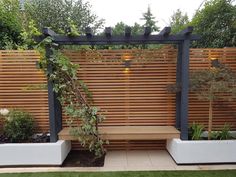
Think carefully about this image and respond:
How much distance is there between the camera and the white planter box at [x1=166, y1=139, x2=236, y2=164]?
185 inches

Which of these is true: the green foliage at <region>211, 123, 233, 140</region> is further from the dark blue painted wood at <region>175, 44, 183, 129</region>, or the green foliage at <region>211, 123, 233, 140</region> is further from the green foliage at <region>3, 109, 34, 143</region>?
the green foliage at <region>3, 109, 34, 143</region>

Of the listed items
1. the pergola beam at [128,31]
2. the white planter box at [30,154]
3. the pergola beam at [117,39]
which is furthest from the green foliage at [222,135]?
the white planter box at [30,154]

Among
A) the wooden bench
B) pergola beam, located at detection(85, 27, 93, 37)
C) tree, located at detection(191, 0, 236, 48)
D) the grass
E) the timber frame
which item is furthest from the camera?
tree, located at detection(191, 0, 236, 48)

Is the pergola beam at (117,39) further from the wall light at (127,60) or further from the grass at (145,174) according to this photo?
the grass at (145,174)

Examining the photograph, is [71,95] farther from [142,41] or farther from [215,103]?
[215,103]

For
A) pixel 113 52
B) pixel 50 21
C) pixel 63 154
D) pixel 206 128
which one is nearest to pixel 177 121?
pixel 206 128

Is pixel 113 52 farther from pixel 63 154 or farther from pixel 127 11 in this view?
pixel 127 11

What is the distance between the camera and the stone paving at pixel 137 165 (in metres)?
4.58

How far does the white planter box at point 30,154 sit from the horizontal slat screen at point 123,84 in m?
0.93

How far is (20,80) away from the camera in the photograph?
5.42 m

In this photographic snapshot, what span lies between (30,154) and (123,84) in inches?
101

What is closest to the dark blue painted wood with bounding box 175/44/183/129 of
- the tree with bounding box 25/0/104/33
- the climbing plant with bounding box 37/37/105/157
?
the climbing plant with bounding box 37/37/105/157

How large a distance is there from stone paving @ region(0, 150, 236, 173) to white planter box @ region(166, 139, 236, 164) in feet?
0.39

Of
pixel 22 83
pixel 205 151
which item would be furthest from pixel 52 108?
pixel 205 151
